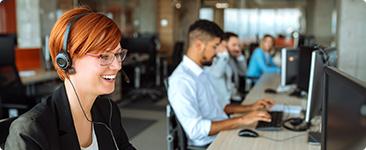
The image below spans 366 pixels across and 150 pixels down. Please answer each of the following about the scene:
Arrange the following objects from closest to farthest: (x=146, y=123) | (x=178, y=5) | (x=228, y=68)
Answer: (x=228, y=68), (x=146, y=123), (x=178, y=5)

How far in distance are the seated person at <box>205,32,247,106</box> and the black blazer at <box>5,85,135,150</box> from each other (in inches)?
68.2

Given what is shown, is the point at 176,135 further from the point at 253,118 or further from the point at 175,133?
the point at 253,118

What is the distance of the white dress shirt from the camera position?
7.19 ft

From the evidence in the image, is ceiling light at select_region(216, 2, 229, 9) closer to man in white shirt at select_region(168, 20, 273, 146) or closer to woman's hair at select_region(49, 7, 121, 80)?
man in white shirt at select_region(168, 20, 273, 146)

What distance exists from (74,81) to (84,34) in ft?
0.60

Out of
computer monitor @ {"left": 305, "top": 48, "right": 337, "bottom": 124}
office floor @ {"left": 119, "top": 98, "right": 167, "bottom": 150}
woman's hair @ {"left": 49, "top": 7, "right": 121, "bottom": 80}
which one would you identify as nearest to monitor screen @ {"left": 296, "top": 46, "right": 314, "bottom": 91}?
computer monitor @ {"left": 305, "top": 48, "right": 337, "bottom": 124}

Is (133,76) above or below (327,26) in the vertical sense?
below

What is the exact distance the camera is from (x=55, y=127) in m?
1.21

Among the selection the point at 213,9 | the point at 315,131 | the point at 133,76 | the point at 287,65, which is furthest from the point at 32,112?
the point at 213,9

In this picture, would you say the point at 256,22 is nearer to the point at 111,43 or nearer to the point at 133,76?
the point at 133,76

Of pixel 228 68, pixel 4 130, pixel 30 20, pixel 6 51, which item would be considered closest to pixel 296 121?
pixel 4 130

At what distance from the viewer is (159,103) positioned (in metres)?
6.45

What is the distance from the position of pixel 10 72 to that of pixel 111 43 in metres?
3.22

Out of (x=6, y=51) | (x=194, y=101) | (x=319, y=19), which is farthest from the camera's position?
(x=319, y=19)
